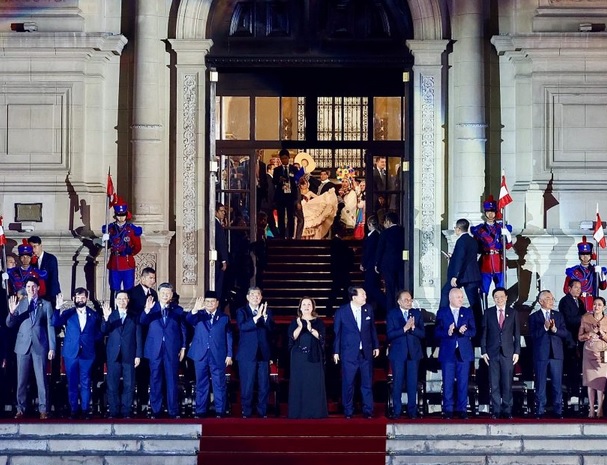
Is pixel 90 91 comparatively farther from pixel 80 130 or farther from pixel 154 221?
pixel 154 221

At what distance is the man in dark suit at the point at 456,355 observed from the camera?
19.1m

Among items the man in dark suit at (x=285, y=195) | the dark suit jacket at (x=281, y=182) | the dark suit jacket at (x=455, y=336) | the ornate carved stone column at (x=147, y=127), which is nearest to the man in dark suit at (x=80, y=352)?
the ornate carved stone column at (x=147, y=127)

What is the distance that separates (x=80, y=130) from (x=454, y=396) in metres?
7.41

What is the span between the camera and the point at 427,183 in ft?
76.3

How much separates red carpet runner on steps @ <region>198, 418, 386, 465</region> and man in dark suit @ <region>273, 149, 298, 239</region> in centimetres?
978

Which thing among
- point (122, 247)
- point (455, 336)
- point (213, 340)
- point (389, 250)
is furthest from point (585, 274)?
point (122, 247)

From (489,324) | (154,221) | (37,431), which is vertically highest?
(154,221)

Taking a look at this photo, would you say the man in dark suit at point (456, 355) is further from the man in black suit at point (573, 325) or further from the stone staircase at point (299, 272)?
the stone staircase at point (299, 272)

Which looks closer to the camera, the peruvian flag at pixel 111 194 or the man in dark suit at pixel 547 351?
the man in dark suit at pixel 547 351

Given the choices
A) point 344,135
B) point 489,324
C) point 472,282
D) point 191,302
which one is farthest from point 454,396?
point 344,135

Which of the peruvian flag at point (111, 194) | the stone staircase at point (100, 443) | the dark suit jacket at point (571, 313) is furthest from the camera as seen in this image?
the peruvian flag at point (111, 194)

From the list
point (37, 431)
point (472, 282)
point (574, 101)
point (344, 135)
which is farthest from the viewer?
point (344, 135)

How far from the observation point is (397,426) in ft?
60.7

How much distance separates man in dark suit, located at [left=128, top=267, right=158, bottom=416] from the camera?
19.5m
